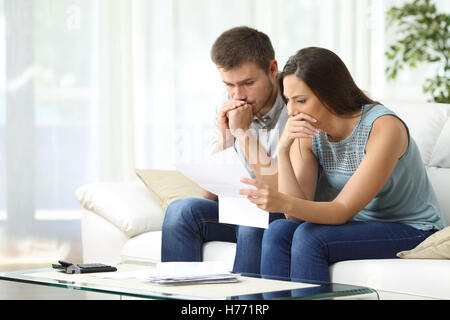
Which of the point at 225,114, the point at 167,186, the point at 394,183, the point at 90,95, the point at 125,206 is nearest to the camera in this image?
the point at 394,183

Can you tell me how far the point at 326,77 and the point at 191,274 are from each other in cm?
75

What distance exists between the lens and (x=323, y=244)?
1.82 meters

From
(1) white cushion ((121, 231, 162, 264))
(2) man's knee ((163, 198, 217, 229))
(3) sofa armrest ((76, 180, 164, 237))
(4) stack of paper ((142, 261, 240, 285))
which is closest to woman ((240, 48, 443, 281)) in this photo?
(4) stack of paper ((142, 261, 240, 285))

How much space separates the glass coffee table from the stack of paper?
0.05ft

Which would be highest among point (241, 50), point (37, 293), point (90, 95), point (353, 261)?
point (241, 50)

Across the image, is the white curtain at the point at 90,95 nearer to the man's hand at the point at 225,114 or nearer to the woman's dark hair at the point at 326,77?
the man's hand at the point at 225,114

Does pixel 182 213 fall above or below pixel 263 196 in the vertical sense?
below

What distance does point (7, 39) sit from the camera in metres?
3.87

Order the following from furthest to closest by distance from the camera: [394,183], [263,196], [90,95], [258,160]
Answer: [90,95]
[258,160]
[394,183]
[263,196]

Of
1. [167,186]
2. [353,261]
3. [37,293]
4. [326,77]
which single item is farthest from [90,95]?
[353,261]

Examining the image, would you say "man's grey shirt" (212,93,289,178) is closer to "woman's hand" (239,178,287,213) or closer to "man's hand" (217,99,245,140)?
"man's hand" (217,99,245,140)

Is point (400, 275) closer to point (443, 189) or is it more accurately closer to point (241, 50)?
point (443, 189)

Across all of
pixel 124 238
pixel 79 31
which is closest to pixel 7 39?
pixel 79 31

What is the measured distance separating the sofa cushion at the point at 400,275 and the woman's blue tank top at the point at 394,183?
0.21m
